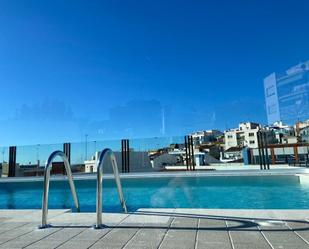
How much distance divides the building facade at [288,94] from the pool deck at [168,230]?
16381 millimetres

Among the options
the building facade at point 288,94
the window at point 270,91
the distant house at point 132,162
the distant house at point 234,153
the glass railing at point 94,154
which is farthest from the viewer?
the distant house at point 234,153

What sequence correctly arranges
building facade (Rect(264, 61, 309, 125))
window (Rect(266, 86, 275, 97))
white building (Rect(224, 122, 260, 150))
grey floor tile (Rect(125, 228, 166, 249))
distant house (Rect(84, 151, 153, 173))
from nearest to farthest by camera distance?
grey floor tile (Rect(125, 228, 166, 249)), distant house (Rect(84, 151, 153, 173)), building facade (Rect(264, 61, 309, 125)), window (Rect(266, 86, 275, 97)), white building (Rect(224, 122, 260, 150))

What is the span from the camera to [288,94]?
1994cm

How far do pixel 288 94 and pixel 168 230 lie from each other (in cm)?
1941

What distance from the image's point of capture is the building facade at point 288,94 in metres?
18.3

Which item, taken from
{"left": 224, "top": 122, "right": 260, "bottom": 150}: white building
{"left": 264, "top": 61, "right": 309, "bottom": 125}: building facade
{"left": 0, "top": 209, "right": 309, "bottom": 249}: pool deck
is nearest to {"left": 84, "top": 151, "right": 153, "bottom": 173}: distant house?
{"left": 264, "top": 61, "right": 309, "bottom": 125}: building facade

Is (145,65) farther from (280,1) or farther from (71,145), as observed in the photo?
(280,1)

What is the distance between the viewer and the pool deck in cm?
269

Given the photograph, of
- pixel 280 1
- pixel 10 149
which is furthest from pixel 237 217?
pixel 10 149

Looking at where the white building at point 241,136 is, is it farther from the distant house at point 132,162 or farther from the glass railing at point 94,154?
the distant house at point 132,162

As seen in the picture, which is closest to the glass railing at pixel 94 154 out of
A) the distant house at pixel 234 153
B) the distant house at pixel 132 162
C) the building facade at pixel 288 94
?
the distant house at pixel 132 162

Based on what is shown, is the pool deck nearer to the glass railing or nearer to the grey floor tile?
the grey floor tile

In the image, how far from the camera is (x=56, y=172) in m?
15.1

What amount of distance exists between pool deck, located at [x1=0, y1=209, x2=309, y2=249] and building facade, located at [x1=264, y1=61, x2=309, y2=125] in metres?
16.4
